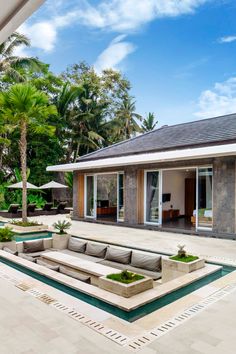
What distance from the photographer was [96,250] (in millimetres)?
8375

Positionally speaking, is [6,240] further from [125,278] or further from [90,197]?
[90,197]

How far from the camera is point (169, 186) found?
16.3 meters

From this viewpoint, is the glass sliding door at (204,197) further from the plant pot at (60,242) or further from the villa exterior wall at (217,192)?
the plant pot at (60,242)

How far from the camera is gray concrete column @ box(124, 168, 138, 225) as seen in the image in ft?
46.4

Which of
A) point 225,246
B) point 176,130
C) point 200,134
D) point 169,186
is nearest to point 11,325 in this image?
point 225,246

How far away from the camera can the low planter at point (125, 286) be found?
503cm

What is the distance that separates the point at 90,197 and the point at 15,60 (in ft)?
45.1

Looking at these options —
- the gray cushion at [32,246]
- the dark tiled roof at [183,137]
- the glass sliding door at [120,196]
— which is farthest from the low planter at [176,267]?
the glass sliding door at [120,196]

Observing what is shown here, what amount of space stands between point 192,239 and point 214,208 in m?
1.62

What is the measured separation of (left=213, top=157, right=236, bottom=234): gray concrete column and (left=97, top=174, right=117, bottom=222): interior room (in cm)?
661

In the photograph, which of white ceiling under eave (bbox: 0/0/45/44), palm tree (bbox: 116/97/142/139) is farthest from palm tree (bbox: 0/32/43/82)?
white ceiling under eave (bbox: 0/0/45/44)

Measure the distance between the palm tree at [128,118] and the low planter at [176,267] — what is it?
84.1 ft

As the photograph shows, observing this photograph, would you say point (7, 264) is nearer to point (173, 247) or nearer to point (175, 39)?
point (173, 247)

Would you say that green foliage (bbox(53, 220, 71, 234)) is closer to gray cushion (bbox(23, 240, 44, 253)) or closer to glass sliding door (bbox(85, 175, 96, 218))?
gray cushion (bbox(23, 240, 44, 253))
